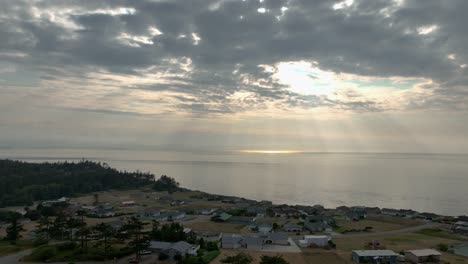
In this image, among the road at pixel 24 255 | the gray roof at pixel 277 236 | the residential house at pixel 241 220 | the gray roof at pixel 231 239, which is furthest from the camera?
the residential house at pixel 241 220

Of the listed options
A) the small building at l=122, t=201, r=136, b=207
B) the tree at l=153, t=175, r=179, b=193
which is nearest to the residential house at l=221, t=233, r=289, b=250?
the small building at l=122, t=201, r=136, b=207

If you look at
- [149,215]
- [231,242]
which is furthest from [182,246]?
[149,215]

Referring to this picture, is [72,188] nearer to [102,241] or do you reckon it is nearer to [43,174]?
[43,174]

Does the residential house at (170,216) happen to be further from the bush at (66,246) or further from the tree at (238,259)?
the tree at (238,259)

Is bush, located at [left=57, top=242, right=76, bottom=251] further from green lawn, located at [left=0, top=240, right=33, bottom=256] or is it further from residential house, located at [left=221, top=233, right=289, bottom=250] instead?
residential house, located at [left=221, top=233, right=289, bottom=250]

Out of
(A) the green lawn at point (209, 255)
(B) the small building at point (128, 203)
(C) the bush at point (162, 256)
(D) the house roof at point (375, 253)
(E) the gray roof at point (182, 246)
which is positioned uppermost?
(D) the house roof at point (375, 253)

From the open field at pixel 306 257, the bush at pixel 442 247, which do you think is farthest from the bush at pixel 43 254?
the bush at pixel 442 247
